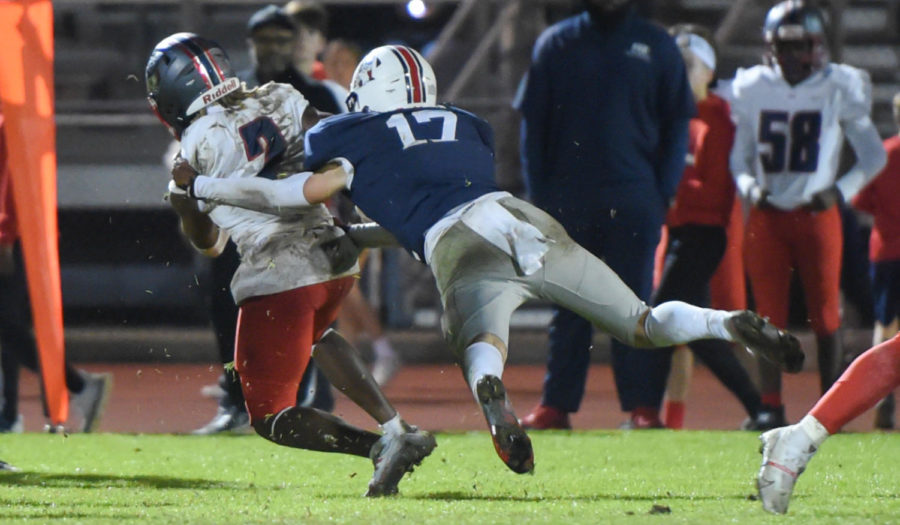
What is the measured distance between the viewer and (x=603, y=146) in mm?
7977

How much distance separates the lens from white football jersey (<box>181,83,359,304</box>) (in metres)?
5.81

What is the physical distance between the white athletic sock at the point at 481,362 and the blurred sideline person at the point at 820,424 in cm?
83

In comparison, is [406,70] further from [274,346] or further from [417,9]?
[417,9]

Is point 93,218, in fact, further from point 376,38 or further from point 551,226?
point 551,226

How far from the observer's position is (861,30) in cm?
1498

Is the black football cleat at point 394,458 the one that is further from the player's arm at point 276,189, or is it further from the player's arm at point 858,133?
the player's arm at point 858,133

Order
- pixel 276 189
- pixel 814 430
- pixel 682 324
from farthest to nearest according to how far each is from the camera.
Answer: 1. pixel 276 189
2. pixel 682 324
3. pixel 814 430

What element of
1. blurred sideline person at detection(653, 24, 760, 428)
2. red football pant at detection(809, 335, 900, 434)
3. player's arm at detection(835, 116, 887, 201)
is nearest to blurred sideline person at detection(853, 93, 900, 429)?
player's arm at detection(835, 116, 887, 201)

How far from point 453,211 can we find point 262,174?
2.95 feet

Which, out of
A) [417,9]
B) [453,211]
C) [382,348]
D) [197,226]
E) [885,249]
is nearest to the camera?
[453,211]

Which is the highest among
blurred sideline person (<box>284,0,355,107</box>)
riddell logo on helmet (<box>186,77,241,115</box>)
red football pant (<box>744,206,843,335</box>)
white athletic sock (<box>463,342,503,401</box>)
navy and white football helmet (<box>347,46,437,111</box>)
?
navy and white football helmet (<box>347,46,437,111</box>)

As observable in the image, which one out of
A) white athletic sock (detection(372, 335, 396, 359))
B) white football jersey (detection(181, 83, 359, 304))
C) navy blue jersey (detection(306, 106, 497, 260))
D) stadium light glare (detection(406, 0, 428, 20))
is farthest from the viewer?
stadium light glare (detection(406, 0, 428, 20))

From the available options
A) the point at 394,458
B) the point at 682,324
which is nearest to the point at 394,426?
the point at 394,458

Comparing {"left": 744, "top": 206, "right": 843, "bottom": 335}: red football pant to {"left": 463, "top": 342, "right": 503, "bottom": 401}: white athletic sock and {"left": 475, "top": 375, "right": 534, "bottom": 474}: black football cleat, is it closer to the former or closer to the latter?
{"left": 463, "top": 342, "right": 503, "bottom": 401}: white athletic sock
